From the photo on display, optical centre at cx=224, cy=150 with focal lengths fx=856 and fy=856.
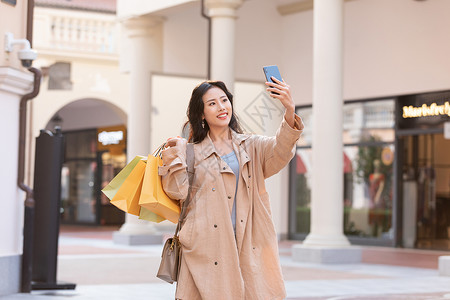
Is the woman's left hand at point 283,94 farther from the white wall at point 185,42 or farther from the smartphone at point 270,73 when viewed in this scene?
the white wall at point 185,42

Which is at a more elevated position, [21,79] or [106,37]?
[106,37]

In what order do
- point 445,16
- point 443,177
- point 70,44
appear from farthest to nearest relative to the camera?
point 70,44 → point 443,177 → point 445,16

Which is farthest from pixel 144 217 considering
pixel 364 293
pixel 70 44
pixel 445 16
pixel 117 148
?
pixel 117 148

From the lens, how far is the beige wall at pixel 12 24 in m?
9.08

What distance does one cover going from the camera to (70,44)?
25.9 m

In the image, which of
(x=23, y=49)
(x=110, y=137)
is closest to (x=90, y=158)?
(x=110, y=137)

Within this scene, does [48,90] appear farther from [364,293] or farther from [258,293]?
[258,293]

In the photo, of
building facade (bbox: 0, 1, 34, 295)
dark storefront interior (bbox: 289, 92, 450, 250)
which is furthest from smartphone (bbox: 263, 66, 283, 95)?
dark storefront interior (bbox: 289, 92, 450, 250)

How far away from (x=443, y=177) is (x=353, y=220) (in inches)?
88.2

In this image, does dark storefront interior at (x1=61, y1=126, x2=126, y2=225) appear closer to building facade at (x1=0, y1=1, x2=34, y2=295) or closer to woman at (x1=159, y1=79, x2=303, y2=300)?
building facade at (x1=0, y1=1, x2=34, y2=295)

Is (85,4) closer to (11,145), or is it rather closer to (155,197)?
(11,145)

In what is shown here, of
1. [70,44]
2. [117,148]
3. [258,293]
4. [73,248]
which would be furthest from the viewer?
[117,148]

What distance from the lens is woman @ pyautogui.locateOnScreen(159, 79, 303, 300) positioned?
383 cm

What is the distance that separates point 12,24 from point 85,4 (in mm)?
17908
